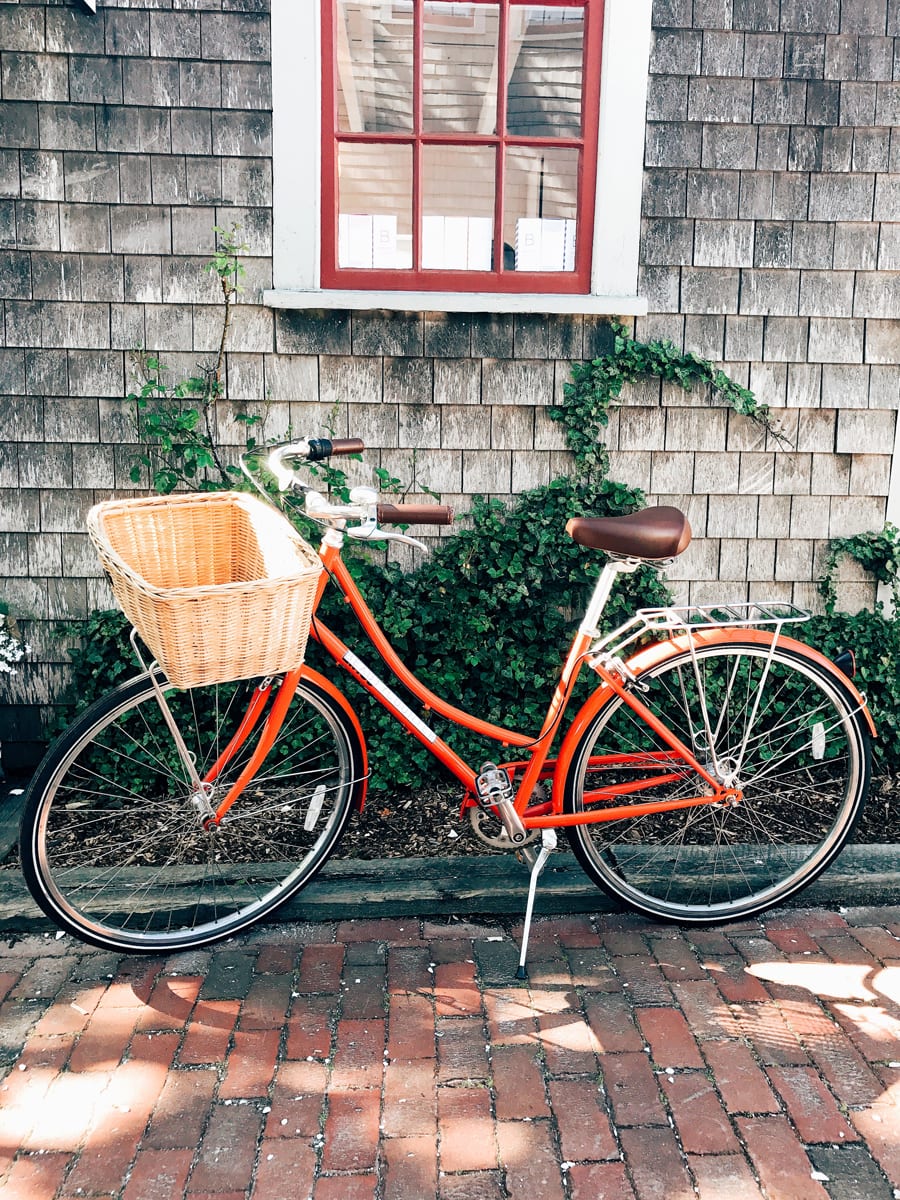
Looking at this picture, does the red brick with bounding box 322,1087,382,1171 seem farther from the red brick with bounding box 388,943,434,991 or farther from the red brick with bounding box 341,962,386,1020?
the red brick with bounding box 388,943,434,991

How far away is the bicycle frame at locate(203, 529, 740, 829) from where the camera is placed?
2.82m

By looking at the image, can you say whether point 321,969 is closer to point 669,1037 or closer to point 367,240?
point 669,1037

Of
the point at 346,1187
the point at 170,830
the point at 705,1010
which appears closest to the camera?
the point at 346,1187

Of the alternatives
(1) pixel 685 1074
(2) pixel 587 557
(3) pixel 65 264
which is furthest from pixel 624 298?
(1) pixel 685 1074

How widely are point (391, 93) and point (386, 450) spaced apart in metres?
1.29

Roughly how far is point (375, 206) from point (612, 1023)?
2886 mm

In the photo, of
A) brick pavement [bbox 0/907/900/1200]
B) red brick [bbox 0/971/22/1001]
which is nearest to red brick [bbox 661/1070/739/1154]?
brick pavement [bbox 0/907/900/1200]

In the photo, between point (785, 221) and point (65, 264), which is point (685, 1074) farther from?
point (65, 264)

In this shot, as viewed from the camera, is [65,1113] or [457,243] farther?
[457,243]

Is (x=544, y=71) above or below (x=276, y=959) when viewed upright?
above

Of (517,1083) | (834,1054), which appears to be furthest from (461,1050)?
(834,1054)

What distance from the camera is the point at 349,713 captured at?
2943 mm

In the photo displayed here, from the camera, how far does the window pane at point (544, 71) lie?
3.73 m

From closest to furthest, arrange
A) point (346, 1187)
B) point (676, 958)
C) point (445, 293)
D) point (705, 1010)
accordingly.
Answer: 1. point (346, 1187)
2. point (705, 1010)
3. point (676, 958)
4. point (445, 293)
